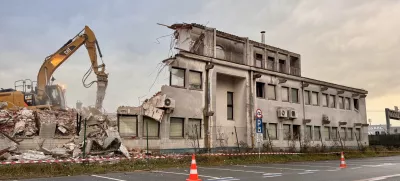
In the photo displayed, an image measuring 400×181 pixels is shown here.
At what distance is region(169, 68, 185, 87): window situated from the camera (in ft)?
81.8

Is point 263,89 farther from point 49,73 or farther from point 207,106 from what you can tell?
point 49,73

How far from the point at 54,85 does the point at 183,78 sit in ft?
32.1

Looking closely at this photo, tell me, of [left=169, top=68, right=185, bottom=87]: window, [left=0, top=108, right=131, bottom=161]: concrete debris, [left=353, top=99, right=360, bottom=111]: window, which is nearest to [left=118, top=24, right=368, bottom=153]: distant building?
[left=169, top=68, right=185, bottom=87]: window

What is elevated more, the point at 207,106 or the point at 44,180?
the point at 207,106

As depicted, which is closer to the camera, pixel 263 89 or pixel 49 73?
pixel 49 73

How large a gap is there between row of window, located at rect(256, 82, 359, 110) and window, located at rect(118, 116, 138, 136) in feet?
39.2

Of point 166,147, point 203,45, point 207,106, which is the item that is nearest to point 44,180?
point 166,147

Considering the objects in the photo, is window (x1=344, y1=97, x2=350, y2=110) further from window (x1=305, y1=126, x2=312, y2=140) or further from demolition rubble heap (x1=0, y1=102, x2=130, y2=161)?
demolition rubble heap (x1=0, y1=102, x2=130, y2=161)

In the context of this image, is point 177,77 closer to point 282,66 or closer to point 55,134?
point 55,134

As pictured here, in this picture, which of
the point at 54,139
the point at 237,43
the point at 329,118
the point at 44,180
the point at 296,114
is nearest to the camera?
the point at 44,180

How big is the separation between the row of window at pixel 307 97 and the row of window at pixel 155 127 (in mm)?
7781

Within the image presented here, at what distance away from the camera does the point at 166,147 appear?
23.9 m

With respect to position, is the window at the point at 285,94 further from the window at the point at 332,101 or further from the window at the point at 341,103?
the window at the point at 341,103

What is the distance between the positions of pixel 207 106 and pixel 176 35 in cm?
559
